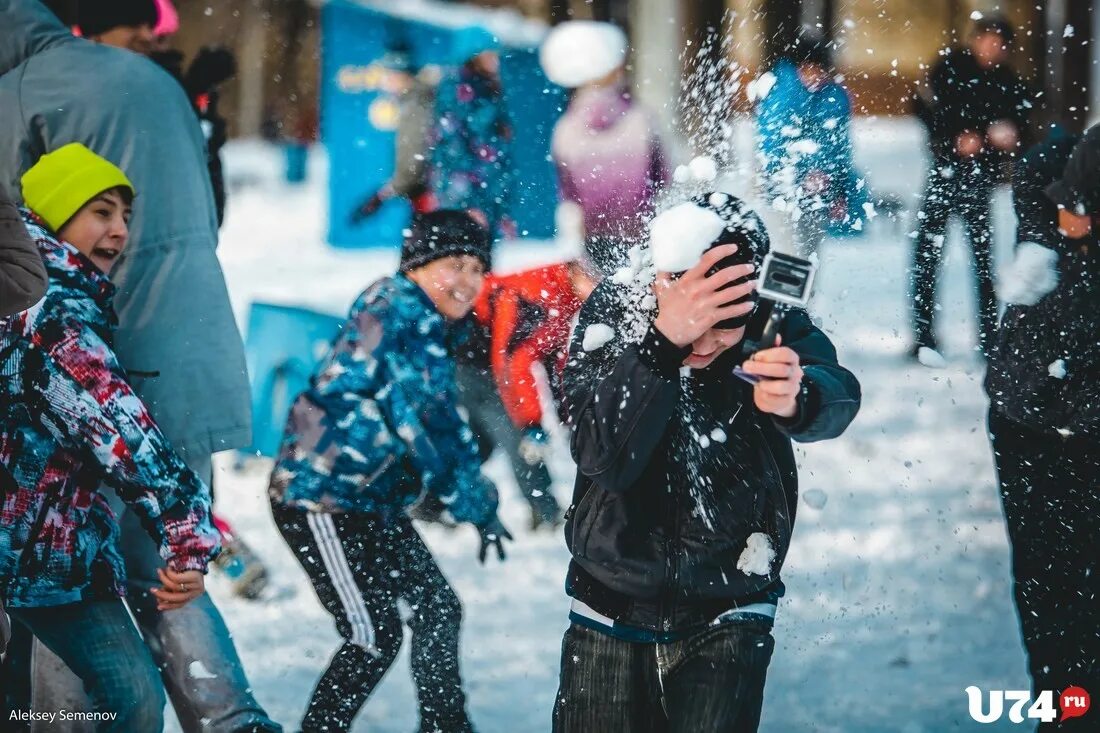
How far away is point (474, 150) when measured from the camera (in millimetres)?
5332

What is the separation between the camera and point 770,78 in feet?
11.7

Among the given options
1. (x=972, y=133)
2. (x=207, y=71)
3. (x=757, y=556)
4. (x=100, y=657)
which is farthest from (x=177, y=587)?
(x=972, y=133)

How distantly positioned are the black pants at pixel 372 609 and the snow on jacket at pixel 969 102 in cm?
247

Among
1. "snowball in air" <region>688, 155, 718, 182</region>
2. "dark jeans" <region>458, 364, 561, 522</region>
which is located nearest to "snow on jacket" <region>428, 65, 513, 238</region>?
"dark jeans" <region>458, 364, 561, 522</region>

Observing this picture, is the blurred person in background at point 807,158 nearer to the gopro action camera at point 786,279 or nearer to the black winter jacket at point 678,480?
the black winter jacket at point 678,480

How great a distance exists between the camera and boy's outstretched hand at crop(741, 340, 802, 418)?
207 centimetres

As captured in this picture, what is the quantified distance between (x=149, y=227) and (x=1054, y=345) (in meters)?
2.33

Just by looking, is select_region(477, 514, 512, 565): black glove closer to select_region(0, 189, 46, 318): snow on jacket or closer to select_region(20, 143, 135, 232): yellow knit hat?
select_region(20, 143, 135, 232): yellow knit hat

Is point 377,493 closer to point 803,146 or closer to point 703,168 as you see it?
point 703,168

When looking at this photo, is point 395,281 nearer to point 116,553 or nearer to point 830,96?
point 116,553

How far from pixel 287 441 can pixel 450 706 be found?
2.65ft

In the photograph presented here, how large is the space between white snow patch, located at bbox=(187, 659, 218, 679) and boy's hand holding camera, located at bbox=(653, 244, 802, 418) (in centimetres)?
151

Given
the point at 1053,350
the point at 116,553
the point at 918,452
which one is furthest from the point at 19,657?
the point at 918,452

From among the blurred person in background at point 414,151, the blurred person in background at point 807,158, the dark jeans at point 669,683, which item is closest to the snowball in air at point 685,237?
the dark jeans at point 669,683
